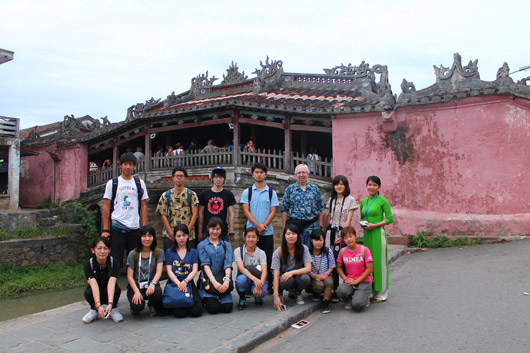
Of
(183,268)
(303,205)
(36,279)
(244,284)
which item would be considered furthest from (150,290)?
(36,279)

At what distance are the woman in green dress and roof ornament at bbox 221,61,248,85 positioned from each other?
11203 millimetres

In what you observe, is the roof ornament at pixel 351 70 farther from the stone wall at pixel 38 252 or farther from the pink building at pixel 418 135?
the stone wall at pixel 38 252

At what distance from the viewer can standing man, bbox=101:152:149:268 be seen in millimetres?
4949

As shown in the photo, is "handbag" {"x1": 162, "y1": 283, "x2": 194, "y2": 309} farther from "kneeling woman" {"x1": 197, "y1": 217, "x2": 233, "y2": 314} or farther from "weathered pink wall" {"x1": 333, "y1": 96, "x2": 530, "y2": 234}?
"weathered pink wall" {"x1": 333, "y1": 96, "x2": 530, "y2": 234}

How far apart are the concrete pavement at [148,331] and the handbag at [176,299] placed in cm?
15

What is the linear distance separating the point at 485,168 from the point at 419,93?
2.39 meters

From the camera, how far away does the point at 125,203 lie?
5020 millimetres

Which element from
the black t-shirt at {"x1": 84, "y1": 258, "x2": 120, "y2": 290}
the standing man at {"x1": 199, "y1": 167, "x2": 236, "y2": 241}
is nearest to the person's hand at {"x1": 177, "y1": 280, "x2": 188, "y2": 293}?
the black t-shirt at {"x1": 84, "y1": 258, "x2": 120, "y2": 290}

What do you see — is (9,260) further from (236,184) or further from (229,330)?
(229,330)

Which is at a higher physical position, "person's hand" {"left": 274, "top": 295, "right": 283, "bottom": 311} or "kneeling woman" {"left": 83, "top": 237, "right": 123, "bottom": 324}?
"kneeling woman" {"left": 83, "top": 237, "right": 123, "bottom": 324}

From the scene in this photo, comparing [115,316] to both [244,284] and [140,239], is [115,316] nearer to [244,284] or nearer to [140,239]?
[140,239]

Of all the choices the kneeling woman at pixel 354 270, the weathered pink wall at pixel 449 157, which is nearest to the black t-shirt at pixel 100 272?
the kneeling woman at pixel 354 270

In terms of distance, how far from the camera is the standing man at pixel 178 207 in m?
5.27

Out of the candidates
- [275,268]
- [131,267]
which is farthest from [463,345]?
[131,267]
